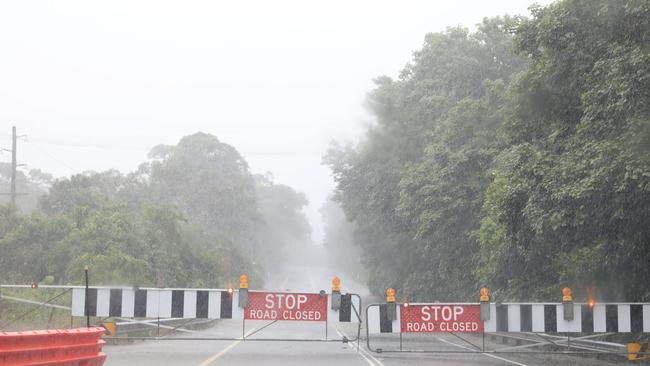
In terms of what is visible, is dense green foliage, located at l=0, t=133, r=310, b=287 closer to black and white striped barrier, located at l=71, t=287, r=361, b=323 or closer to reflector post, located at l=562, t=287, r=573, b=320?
black and white striped barrier, located at l=71, t=287, r=361, b=323

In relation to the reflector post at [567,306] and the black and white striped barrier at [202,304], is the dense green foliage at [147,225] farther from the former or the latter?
the reflector post at [567,306]

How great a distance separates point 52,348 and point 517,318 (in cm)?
1073

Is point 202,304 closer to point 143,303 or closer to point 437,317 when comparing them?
point 143,303

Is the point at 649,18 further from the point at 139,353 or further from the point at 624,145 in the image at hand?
the point at 139,353

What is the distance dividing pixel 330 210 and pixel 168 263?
151145 mm

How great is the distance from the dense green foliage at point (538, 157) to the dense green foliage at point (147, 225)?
13495 millimetres

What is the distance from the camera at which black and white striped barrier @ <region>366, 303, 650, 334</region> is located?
16.5 meters

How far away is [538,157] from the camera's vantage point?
57.4 ft

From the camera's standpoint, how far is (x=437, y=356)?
17.3m

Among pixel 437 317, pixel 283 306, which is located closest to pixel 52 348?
pixel 283 306

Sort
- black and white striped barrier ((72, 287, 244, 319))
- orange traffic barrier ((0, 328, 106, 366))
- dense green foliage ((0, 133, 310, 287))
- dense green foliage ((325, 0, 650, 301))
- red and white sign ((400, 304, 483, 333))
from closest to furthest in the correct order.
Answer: orange traffic barrier ((0, 328, 106, 366)), dense green foliage ((325, 0, 650, 301)), black and white striped barrier ((72, 287, 244, 319)), red and white sign ((400, 304, 483, 333)), dense green foliage ((0, 133, 310, 287))

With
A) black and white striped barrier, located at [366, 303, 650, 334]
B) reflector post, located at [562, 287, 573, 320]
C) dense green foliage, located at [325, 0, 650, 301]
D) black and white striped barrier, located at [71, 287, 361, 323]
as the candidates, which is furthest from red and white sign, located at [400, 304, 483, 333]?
dense green foliage, located at [325, 0, 650, 301]

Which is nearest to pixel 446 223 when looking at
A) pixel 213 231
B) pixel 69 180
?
pixel 69 180

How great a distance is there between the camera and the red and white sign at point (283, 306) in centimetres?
1709
